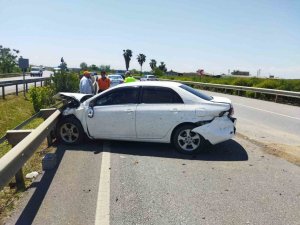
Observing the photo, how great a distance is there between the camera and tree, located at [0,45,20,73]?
8201 centimetres

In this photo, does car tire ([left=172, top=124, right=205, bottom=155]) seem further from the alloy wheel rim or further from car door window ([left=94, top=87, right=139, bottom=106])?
car door window ([left=94, top=87, right=139, bottom=106])

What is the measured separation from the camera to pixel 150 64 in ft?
408

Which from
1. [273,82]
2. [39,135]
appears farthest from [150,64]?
[39,135]

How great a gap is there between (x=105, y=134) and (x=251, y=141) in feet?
12.5

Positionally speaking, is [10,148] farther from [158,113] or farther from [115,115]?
[158,113]

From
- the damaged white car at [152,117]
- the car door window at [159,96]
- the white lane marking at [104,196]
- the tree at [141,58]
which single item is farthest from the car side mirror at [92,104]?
the tree at [141,58]

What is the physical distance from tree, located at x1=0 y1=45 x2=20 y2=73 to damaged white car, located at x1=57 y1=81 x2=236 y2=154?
254 feet

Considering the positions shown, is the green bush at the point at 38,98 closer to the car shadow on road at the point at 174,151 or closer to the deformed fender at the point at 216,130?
the car shadow on road at the point at 174,151

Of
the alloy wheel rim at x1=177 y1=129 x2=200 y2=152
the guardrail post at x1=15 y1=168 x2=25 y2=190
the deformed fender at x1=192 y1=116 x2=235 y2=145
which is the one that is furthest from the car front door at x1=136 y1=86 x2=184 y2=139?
the guardrail post at x1=15 y1=168 x2=25 y2=190

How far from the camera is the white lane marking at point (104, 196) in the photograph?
14.5ft

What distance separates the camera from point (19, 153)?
200 inches

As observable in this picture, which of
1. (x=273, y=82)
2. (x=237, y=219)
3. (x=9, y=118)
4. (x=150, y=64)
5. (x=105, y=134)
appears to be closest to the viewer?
(x=237, y=219)

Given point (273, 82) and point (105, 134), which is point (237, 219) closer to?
point (105, 134)

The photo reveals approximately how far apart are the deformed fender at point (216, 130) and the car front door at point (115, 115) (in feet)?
4.91
